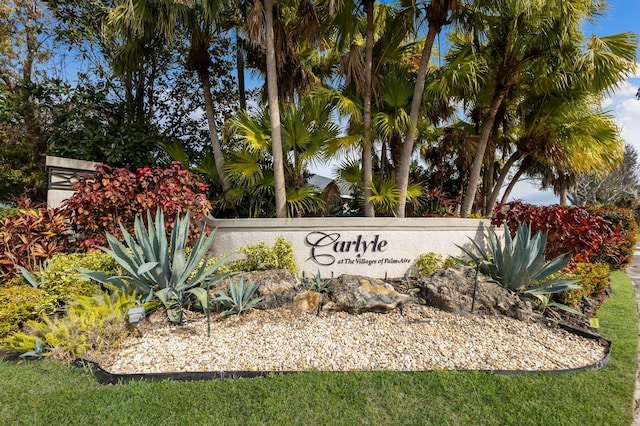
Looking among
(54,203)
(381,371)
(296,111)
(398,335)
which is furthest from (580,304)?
(54,203)

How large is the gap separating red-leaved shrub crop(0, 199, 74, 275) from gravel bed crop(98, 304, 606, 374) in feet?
8.73

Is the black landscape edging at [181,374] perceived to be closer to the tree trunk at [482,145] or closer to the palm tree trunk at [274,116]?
the palm tree trunk at [274,116]

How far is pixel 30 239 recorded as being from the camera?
5.44 m

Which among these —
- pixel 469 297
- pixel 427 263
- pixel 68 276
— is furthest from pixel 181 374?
pixel 427 263

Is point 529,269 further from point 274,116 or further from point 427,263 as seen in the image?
point 274,116

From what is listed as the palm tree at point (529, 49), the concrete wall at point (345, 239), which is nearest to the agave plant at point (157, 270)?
the concrete wall at point (345, 239)

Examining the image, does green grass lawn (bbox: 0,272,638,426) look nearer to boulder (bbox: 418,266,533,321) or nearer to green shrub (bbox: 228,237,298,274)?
boulder (bbox: 418,266,533,321)

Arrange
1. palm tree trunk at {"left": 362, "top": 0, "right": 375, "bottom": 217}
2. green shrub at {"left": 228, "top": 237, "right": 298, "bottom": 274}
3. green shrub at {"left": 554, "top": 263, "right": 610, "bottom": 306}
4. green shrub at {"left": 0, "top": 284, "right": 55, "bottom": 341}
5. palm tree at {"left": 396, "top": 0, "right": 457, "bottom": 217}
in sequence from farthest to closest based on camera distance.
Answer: palm tree trunk at {"left": 362, "top": 0, "right": 375, "bottom": 217} < palm tree at {"left": 396, "top": 0, "right": 457, "bottom": 217} < green shrub at {"left": 228, "top": 237, "right": 298, "bottom": 274} < green shrub at {"left": 554, "top": 263, "right": 610, "bottom": 306} < green shrub at {"left": 0, "top": 284, "right": 55, "bottom": 341}

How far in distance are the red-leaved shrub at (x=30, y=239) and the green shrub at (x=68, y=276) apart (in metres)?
0.56

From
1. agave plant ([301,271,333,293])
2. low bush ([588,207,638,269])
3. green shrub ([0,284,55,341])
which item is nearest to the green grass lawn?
green shrub ([0,284,55,341])

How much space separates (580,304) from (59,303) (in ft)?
25.0

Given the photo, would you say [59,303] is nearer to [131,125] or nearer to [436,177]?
[131,125]

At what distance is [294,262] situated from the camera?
636 centimetres

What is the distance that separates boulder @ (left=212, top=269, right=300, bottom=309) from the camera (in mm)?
4836
